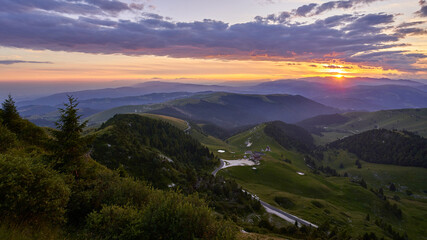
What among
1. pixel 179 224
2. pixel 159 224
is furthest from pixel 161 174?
pixel 179 224

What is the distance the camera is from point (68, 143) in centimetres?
3366

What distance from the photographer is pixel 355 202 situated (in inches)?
6590

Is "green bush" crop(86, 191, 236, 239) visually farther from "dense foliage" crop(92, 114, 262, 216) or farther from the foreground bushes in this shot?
"dense foliage" crop(92, 114, 262, 216)

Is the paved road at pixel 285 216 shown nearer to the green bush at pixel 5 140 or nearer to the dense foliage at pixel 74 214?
the dense foliage at pixel 74 214

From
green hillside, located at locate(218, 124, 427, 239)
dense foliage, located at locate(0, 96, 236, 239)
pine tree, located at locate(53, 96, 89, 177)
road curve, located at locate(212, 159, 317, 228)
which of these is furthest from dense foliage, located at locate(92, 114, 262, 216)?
dense foliage, located at locate(0, 96, 236, 239)

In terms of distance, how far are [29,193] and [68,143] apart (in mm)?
13069

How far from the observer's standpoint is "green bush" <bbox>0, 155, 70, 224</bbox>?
67.1 ft

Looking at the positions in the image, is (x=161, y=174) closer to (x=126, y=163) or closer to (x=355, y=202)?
(x=126, y=163)

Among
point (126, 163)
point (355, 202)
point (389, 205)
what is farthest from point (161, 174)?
point (389, 205)

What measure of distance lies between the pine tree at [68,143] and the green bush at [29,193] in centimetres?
1017

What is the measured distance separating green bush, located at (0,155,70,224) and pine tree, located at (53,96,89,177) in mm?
10168

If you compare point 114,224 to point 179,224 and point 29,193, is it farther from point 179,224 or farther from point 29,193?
point 29,193

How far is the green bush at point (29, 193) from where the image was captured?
2044cm

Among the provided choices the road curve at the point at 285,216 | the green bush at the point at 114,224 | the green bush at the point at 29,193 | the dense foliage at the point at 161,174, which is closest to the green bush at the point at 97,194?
the green bush at the point at 114,224
